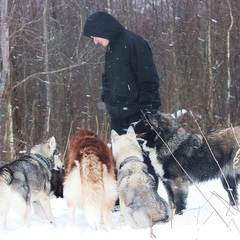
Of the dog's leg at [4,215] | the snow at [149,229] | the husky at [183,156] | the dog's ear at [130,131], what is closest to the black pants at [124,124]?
the husky at [183,156]

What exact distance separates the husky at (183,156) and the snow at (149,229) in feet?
1.07

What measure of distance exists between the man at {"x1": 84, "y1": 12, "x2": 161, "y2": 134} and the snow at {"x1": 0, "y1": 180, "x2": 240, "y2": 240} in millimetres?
1270

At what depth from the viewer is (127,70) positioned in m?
4.88

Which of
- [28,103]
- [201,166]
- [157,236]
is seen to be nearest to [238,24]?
[28,103]

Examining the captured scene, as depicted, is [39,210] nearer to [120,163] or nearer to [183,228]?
[120,163]

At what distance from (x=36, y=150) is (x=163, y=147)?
1.59m

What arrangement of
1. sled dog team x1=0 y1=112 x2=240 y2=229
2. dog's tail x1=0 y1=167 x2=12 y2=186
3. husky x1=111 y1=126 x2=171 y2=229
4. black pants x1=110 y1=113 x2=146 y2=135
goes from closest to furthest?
husky x1=111 y1=126 x2=171 y2=229 < sled dog team x1=0 y1=112 x2=240 y2=229 < dog's tail x1=0 y1=167 x2=12 y2=186 < black pants x1=110 y1=113 x2=146 y2=135

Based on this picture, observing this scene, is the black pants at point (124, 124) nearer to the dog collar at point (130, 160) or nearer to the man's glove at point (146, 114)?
the man's glove at point (146, 114)

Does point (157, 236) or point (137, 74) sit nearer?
point (157, 236)

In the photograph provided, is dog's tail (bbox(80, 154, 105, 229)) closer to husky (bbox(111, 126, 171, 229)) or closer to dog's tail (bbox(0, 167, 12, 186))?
husky (bbox(111, 126, 171, 229))

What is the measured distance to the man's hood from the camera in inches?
192

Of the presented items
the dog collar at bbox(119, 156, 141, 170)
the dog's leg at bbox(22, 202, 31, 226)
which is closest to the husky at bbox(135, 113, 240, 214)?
the dog collar at bbox(119, 156, 141, 170)

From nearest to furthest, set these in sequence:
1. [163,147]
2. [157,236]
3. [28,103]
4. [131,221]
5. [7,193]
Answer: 1. [157,236]
2. [131,221]
3. [7,193]
4. [163,147]
5. [28,103]

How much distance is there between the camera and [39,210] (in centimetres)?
512
